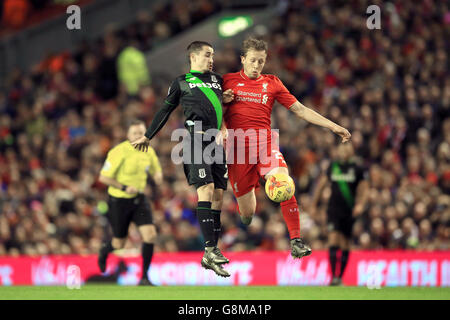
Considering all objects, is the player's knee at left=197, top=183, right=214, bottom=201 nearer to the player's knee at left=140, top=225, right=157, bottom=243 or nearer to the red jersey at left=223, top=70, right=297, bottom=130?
the red jersey at left=223, top=70, right=297, bottom=130

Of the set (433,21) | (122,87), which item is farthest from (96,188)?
(433,21)

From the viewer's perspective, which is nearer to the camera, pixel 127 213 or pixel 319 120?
pixel 319 120

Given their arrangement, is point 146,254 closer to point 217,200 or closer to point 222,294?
point 222,294

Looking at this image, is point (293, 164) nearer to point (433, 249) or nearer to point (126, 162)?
point (433, 249)

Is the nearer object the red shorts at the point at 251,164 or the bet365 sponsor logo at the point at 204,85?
the bet365 sponsor logo at the point at 204,85

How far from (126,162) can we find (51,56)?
38.0 feet

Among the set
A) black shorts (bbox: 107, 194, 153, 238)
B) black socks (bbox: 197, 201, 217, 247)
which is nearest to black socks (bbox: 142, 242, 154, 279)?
black shorts (bbox: 107, 194, 153, 238)

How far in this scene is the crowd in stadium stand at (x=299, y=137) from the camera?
1630 centimetres

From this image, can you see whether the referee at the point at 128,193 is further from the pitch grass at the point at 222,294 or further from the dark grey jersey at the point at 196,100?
the dark grey jersey at the point at 196,100

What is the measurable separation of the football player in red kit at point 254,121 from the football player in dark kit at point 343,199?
409 cm

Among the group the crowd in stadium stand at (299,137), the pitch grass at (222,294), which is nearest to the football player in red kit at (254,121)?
the pitch grass at (222,294)

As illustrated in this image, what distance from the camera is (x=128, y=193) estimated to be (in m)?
12.5

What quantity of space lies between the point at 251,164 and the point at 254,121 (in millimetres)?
519

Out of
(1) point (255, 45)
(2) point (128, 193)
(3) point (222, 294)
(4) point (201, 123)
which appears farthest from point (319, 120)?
(2) point (128, 193)
